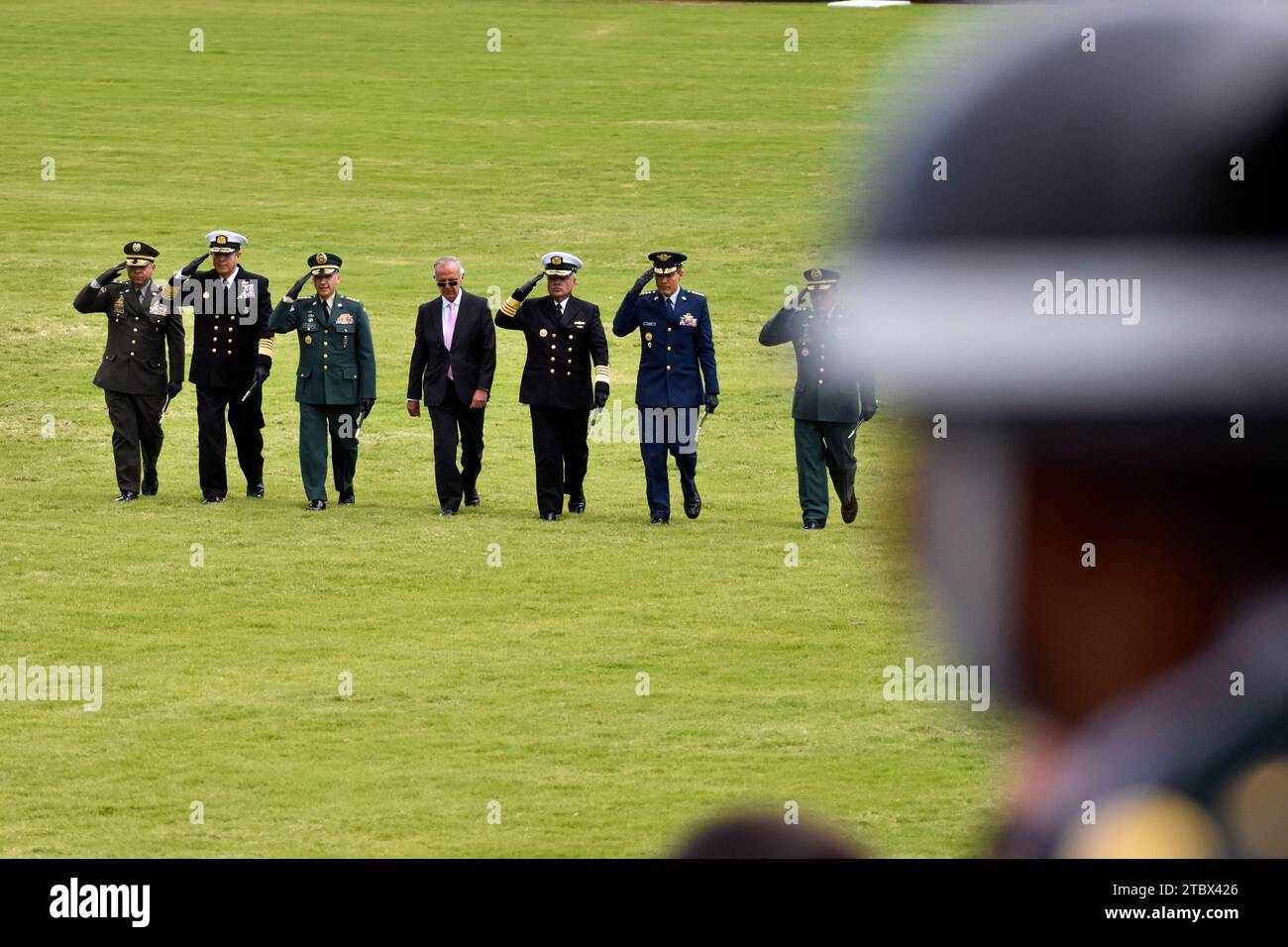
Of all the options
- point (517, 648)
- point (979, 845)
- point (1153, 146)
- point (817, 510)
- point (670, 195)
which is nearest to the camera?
point (1153, 146)

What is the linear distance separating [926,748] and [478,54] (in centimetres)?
3979

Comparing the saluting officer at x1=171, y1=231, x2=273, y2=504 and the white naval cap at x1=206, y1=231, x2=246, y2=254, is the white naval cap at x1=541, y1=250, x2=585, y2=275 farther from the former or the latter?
the white naval cap at x1=206, y1=231, x2=246, y2=254

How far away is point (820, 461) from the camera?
1458cm

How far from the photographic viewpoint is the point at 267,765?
8.68m

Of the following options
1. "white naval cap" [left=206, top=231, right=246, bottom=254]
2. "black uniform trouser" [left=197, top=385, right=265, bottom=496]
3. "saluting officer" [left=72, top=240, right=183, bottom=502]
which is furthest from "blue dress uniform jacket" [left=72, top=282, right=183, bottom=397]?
"white naval cap" [left=206, top=231, right=246, bottom=254]

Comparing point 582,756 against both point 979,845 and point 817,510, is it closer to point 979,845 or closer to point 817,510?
point 817,510

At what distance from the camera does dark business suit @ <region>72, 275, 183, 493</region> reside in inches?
611

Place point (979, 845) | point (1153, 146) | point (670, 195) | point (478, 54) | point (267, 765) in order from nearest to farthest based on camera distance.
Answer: point (1153, 146)
point (979, 845)
point (267, 765)
point (670, 195)
point (478, 54)

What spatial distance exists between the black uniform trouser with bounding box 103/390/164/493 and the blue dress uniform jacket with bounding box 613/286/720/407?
3591 mm

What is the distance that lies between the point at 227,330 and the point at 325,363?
974 mm

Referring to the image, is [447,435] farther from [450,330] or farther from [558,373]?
[558,373]

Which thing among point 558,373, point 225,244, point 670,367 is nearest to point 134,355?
point 225,244

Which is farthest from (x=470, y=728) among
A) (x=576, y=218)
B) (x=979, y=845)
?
(x=576, y=218)

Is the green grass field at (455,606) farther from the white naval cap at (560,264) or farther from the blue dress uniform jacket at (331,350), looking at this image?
the white naval cap at (560,264)
